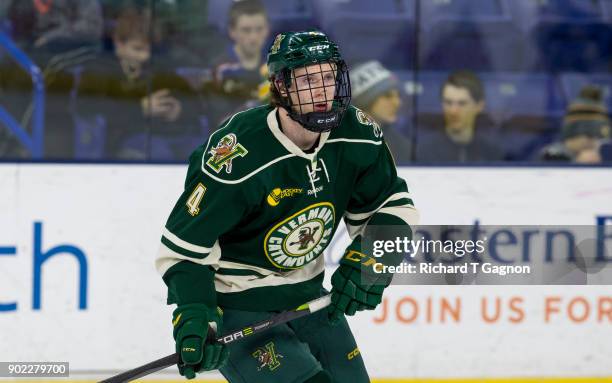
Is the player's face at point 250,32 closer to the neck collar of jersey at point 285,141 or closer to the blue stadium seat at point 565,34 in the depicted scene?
the blue stadium seat at point 565,34

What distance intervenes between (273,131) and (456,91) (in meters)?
1.76

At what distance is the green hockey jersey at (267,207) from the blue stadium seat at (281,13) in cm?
144

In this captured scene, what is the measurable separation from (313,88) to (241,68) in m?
1.63

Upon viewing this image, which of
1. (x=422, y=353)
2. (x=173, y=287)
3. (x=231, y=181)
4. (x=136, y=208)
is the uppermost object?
(x=231, y=181)

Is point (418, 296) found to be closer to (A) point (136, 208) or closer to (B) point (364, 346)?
(B) point (364, 346)

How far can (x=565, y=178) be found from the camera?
12.8 feet

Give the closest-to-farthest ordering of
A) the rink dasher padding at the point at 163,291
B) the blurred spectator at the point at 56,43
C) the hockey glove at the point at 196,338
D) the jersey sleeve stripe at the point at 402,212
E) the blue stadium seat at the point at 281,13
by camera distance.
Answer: the hockey glove at the point at 196,338, the jersey sleeve stripe at the point at 402,212, the rink dasher padding at the point at 163,291, the blurred spectator at the point at 56,43, the blue stadium seat at the point at 281,13

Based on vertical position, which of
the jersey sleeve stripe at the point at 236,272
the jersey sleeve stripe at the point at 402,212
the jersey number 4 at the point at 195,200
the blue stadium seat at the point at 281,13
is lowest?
the jersey sleeve stripe at the point at 236,272

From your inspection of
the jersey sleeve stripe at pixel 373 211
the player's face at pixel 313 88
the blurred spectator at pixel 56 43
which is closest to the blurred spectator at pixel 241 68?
the blurred spectator at pixel 56 43

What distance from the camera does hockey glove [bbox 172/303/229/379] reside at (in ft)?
7.79

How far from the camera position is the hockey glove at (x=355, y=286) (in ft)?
8.50

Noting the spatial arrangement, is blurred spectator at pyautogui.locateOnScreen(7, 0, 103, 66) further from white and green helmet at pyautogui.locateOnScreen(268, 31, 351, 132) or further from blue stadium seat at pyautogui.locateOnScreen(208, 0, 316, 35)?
white and green helmet at pyautogui.locateOnScreen(268, 31, 351, 132)

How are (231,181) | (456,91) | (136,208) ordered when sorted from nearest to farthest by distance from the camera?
1. (231,181)
2. (136,208)
3. (456,91)

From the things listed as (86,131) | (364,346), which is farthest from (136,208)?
(364,346)
